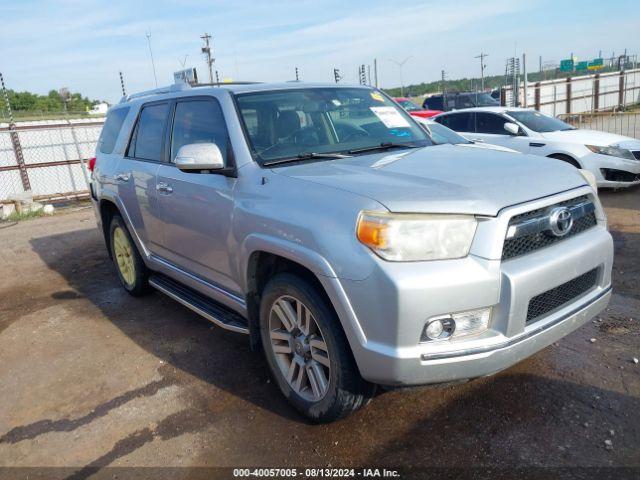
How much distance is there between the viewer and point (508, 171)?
2.94 metres

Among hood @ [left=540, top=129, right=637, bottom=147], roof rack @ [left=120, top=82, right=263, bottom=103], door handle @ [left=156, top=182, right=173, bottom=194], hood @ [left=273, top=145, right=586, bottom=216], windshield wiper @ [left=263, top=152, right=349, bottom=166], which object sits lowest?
hood @ [left=540, top=129, right=637, bottom=147]

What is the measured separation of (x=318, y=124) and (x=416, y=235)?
5.17 feet

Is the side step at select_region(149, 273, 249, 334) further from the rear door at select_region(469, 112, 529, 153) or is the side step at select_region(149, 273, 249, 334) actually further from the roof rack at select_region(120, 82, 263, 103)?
the rear door at select_region(469, 112, 529, 153)

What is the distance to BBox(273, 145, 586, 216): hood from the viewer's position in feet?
8.37

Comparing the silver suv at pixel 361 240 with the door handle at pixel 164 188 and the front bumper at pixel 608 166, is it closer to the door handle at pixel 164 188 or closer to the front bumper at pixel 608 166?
the door handle at pixel 164 188

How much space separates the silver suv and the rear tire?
0.99m

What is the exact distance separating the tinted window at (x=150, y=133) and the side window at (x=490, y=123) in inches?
275

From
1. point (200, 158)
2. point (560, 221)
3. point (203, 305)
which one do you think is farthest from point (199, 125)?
point (560, 221)

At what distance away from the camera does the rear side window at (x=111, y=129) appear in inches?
210

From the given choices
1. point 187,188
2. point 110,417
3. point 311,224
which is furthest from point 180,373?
point 311,224

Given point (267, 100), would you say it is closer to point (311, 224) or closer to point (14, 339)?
point (311, 224)

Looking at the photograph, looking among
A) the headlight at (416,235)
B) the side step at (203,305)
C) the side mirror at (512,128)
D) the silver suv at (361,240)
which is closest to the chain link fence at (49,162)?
the side mirror at (512,128)

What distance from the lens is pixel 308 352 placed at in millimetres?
3033

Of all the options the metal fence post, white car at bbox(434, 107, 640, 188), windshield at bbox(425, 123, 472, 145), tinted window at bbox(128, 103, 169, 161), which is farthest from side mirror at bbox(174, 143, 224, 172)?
the metal fence post
